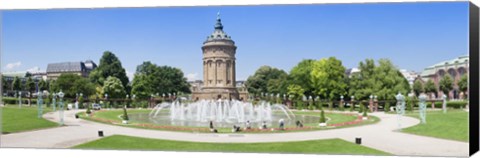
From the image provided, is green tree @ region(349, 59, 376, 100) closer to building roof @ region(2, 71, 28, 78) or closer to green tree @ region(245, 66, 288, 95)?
green tree @ region(245, 66, 288, 95)

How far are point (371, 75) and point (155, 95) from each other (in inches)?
1008

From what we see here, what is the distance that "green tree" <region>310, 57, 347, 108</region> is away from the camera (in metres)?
43.2

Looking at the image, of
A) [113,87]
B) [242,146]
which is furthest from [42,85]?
[113,87]

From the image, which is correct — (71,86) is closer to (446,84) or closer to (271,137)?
(271,137)

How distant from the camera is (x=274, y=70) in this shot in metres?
64.8

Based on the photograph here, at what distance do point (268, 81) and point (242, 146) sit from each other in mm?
44949

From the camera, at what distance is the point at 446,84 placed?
23109 mm

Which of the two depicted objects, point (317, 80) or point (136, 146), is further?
point (317, 80)

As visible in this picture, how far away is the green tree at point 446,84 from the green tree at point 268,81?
2931 cm

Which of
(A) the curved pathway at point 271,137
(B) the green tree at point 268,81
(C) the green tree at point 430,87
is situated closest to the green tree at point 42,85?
(A) the curved pathway at point 271,137

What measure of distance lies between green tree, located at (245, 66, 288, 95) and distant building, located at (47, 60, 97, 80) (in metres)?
26.3


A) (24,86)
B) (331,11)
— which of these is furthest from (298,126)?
(24,86)

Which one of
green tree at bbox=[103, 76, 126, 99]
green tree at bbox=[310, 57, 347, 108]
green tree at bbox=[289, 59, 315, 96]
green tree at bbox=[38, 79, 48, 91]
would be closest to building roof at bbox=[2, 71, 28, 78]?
green tree at bbox=[38, 79, 48, 91]

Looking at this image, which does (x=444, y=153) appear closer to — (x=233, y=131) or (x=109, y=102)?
(x=233, y=131)
